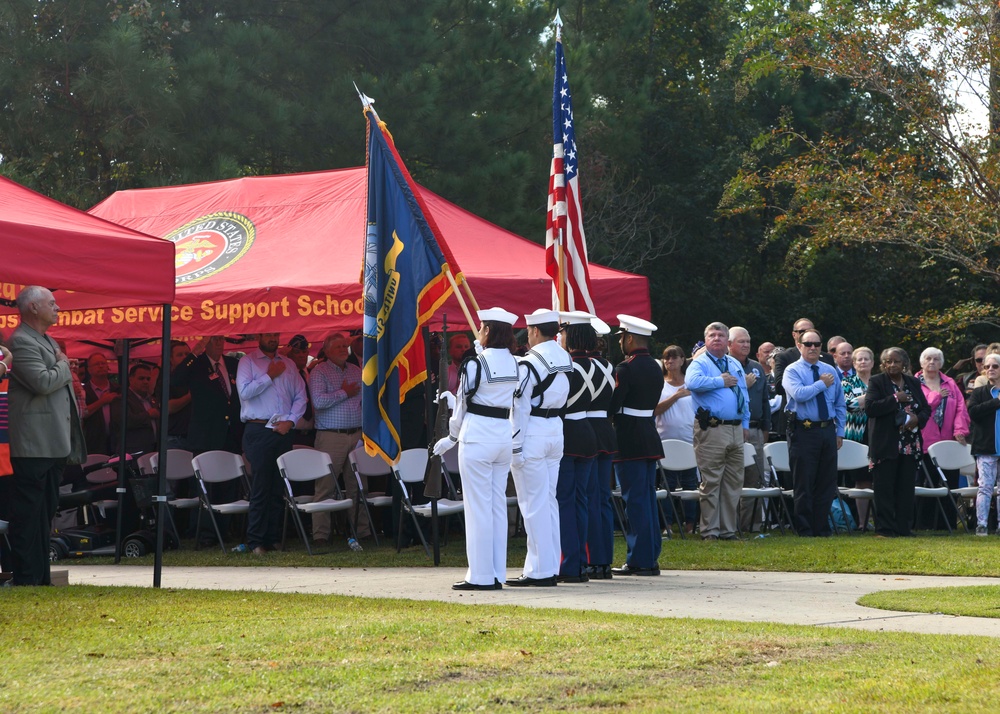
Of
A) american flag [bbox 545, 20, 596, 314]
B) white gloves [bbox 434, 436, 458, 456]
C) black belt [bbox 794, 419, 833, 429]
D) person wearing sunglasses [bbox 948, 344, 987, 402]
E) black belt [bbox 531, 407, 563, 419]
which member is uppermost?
american flag [bbox 545, 20, 596, 314]

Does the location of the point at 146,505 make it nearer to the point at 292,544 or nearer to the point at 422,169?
the point at 292,544

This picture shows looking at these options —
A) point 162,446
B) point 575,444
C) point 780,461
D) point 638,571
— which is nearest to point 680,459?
point 780,461

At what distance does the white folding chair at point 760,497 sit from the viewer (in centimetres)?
1402

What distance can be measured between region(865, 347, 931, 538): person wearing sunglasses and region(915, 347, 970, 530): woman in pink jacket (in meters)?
1.11

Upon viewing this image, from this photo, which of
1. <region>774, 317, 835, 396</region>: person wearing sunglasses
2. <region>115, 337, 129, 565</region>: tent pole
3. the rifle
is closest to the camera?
the rifle

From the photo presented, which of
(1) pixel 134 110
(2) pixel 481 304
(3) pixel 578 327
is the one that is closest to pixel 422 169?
(1) pixel 134 110

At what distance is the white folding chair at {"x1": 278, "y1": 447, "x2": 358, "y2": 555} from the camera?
12648 millimetres

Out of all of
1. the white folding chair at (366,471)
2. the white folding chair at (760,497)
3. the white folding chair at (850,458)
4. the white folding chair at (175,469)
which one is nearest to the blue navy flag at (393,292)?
the white folding chair at (366,471)

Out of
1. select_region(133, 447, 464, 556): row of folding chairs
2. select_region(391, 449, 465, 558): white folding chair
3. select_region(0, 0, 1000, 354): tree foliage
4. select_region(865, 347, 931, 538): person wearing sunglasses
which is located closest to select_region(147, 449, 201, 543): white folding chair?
select_region(133, 447, 464, 556): row of folding chairs

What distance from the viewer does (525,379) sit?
10000 millimetres

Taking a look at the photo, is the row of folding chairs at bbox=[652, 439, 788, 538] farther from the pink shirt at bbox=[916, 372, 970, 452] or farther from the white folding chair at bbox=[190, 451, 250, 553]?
the white folding chair at bbox=[190, 451, 250, 553]

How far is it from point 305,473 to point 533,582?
3.49 meters

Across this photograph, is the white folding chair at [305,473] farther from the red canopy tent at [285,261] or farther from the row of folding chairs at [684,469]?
the row of folding chairs at [684,469]

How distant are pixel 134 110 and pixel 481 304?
42.3 ft
